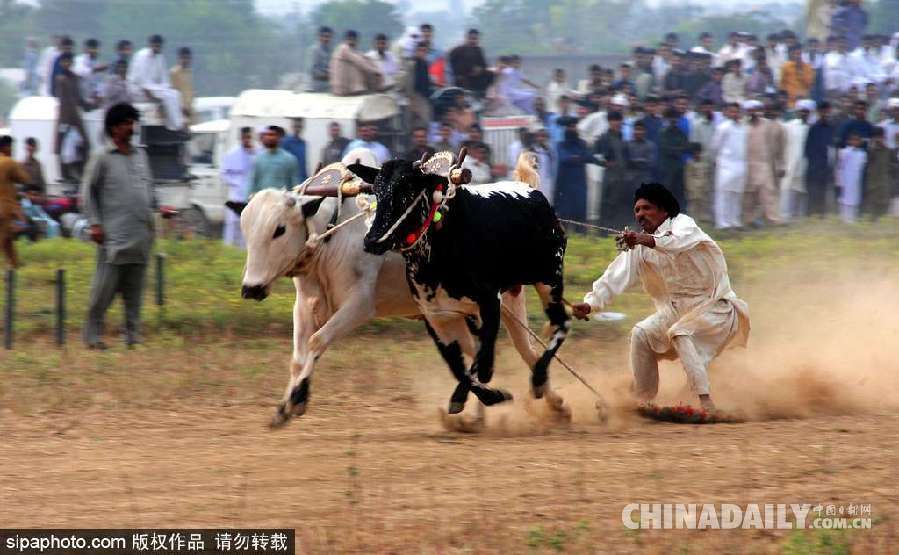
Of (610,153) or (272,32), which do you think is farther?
(272,32)

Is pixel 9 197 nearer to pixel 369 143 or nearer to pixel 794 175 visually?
pixel 369 143

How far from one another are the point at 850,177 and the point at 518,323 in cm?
1102

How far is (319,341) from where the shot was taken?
27.3 feet

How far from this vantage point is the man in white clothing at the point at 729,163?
717 inches

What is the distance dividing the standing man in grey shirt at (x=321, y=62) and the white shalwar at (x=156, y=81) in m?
1.78

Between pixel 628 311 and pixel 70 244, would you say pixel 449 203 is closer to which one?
pixel 628 311

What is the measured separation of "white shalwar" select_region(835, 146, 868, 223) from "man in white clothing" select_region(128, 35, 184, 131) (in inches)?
335

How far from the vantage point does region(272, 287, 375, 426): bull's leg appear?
8.24 meters

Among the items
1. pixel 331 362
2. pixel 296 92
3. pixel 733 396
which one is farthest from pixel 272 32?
pixel 733 396

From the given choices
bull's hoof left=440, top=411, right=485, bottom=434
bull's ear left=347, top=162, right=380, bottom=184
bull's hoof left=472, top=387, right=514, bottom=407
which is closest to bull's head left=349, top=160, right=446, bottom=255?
bull's ear left=347, top=162, right=380, bottom=184

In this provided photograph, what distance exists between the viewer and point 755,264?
50.2 feet

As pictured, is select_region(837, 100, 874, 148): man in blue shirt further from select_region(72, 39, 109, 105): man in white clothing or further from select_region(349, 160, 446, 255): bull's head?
select_region(349, 160, 446, 255): bull's head

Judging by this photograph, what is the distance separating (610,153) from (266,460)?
418 inches

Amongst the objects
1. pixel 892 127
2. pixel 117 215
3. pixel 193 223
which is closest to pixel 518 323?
pixel 117 215
